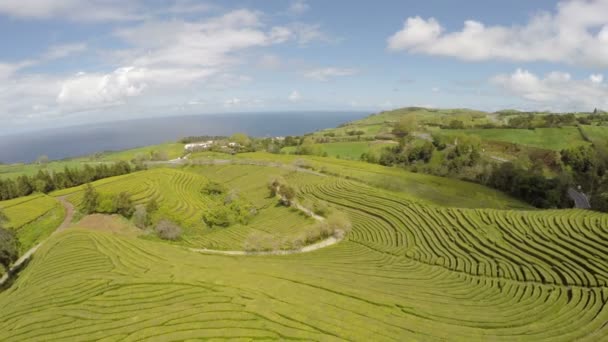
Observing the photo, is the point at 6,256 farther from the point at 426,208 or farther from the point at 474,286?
the point at 426,208

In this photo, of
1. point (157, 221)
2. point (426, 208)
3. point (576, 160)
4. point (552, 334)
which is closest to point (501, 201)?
point (426, 208)

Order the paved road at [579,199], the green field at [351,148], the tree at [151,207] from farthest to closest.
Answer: the green field at [351,148] → the paved road at [579,199] → the tree at [151,207]

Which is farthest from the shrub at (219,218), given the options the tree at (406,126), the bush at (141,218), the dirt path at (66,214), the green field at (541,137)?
the green field at (541,137)

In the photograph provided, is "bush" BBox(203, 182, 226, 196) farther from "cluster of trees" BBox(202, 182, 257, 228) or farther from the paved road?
the paved road

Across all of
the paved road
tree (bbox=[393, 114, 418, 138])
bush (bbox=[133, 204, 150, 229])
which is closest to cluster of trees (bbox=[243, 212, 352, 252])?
bush (bbox=[133, 204, 150, 229])

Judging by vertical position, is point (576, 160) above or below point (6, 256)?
above

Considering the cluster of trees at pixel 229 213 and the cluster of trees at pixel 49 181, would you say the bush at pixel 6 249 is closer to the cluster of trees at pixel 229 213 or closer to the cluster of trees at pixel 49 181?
the cluster of trees at pixel 229 213
